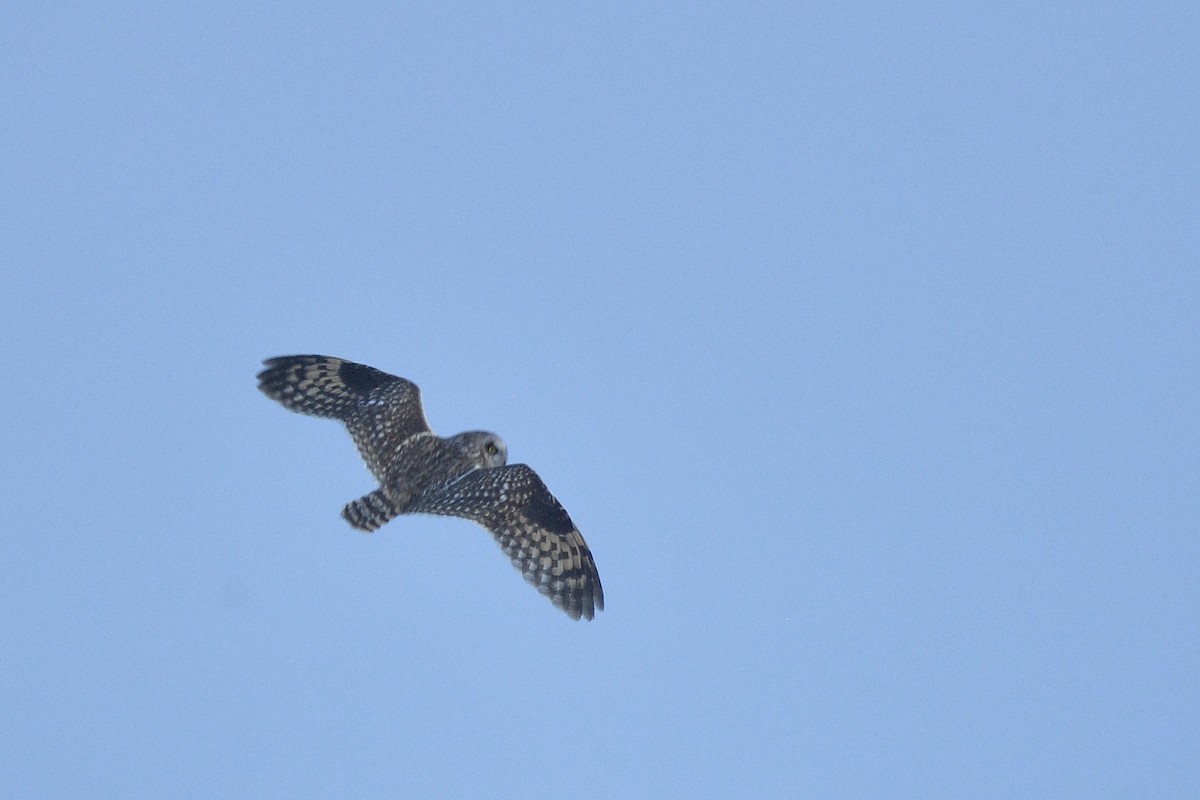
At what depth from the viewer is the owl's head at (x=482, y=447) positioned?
1744 centimetres

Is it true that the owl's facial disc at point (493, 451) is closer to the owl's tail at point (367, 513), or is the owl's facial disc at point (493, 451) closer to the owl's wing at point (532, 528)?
the owl's wing at point (532, 528)

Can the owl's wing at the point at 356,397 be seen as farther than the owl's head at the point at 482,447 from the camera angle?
Yes

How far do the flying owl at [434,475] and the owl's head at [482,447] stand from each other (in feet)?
0.04

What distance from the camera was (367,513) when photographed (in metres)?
17.2

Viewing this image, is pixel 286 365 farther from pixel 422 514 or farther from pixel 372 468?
pixel 422 514

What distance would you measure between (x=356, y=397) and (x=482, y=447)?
1.98 metres

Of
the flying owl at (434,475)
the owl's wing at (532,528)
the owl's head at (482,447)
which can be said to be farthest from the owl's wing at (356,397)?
the owl's wing at (532,528)

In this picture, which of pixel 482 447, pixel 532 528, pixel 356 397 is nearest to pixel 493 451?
pixel 482 447

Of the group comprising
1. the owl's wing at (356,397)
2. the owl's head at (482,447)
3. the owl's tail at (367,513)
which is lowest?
the owl's tail at (367,513)

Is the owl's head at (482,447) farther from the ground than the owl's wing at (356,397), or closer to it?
closer to it

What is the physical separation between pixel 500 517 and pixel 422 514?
913 millimetres

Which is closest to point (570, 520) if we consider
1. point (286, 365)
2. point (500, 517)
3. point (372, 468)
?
point (500, 517)

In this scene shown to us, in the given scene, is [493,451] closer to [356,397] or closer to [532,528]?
[532,528]

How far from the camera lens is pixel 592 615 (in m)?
16.9
